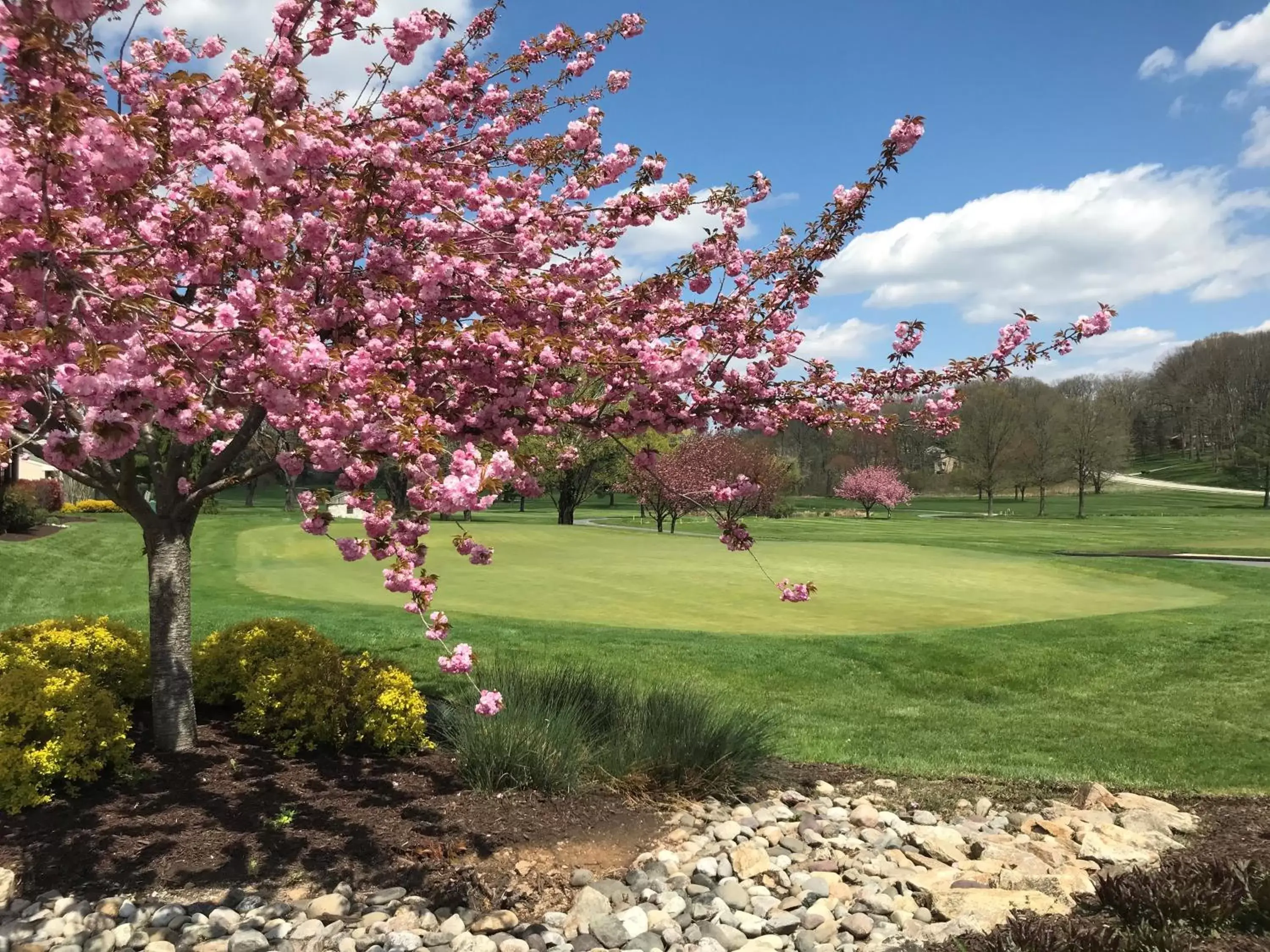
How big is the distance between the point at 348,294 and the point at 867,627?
12152 millimetres

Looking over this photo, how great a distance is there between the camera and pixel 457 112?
8031mm

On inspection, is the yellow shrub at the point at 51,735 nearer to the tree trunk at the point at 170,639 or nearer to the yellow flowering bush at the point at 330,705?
the tree trunk at the point at 170,639

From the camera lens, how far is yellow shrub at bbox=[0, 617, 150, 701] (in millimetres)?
6992

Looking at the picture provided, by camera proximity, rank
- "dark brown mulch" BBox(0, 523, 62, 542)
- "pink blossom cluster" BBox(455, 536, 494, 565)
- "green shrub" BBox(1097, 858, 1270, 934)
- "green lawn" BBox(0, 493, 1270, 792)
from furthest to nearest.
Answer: "dark brown mulch" BBox(0, 523, 62, 542)
"green lawn" BBox(0, 493, 1270, 792)
"pink blossom cluster" BBox(455, 536, 494, 565)
"green shrub" BBox(1097, 858, 1270, 934)

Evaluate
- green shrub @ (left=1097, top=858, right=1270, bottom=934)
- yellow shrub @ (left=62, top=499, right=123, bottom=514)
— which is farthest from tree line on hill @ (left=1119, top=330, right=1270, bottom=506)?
green shrub @ (left=1097, top=858, right=1270, bottom=934)

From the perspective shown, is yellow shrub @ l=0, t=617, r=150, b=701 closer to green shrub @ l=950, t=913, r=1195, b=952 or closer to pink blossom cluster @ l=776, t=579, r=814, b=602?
pink blossom cluster @ l=776, t=579, r=814, b=602

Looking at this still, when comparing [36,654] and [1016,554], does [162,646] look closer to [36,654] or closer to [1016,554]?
[36,654]

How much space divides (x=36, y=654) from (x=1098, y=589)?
2087 centimetres

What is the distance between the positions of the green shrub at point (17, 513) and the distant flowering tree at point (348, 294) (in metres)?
23.2

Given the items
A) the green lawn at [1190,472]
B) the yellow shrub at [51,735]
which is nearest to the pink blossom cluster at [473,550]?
the yellow shrub at [51,735]

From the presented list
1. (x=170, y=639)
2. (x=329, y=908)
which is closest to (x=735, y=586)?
(x=170, y=639)

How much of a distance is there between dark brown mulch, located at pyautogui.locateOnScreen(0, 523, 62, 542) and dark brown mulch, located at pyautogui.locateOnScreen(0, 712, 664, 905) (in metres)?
21.9

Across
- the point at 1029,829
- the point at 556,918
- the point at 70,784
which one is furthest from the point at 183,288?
the point at 1029,829

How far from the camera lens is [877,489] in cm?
7631
